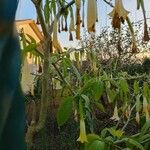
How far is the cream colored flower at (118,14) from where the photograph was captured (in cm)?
126

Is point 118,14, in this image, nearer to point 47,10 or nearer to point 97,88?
point 47,10

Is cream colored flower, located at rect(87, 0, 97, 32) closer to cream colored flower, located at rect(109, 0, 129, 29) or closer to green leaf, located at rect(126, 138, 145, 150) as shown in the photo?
cream colored flower, located at rect(109, 0, 129, 29)

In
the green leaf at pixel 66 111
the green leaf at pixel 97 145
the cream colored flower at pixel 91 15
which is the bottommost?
the green leaf at pixel 97 145

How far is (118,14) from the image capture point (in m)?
1.28

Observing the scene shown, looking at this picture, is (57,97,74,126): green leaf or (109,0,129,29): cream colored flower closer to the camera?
(109,0,129,29): cream colored flower

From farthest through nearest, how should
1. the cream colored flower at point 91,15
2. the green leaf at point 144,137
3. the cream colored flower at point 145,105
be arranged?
the cream colored flower at point 145,105
the green leaf at point 144,137
the cream colored flower at point 91,15

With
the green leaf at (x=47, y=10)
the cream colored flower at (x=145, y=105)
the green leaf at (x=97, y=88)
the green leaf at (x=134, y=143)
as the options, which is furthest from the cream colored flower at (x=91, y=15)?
the cream colored flower at (x=145, y=105)

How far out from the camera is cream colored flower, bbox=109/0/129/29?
1.26 meters

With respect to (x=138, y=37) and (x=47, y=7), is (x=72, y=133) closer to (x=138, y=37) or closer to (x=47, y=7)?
(x=138, y=37)

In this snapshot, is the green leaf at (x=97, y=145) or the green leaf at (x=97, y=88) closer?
the green leaf at (x=97, y=145)

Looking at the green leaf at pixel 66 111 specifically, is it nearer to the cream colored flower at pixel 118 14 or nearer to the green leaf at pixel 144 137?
the green leaf at pixel 144 137

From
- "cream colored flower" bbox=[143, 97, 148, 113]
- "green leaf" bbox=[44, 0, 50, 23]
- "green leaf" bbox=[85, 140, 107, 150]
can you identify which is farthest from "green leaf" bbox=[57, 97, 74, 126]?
Result: "cream colored flower" bbox=[143, 97, 148, 113]

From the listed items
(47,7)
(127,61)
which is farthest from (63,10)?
(127,61)

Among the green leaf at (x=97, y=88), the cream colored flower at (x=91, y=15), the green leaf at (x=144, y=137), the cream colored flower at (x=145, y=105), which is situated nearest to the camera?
the cream colored flower at (x=91, y=15)
